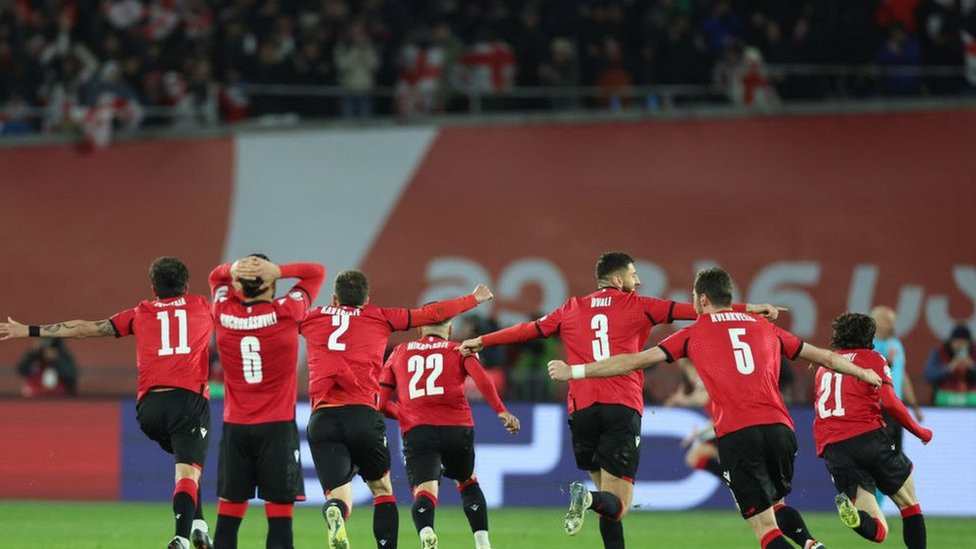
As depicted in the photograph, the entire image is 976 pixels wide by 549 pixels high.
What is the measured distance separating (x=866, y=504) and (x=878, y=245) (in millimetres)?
11204

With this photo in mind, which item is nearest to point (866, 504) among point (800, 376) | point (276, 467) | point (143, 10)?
point (276, 467)

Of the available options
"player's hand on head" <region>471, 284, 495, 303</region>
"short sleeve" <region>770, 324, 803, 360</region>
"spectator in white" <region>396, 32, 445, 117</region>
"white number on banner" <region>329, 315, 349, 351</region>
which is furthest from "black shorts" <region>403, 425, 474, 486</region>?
"spectator in white" <region>396, 32, 445, 117</region>

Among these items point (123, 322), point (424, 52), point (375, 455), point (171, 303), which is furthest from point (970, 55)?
point (123, 322)

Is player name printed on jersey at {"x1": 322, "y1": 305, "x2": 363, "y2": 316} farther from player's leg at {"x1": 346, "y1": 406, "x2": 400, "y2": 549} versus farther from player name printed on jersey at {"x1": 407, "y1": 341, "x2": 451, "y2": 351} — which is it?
player name printed on jersey at {"x1": 407, "y1": 341, "x2": 451, "y2": 351}

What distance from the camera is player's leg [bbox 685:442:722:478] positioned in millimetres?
16578

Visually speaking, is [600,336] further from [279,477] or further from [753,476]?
[279,477]

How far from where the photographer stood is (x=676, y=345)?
10.6 meters

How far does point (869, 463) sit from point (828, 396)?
0.56m

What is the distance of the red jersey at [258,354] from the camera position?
10.5 meters

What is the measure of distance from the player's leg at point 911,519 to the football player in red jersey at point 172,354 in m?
5.05

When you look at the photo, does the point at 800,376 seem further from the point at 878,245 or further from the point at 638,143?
the point at 638,143

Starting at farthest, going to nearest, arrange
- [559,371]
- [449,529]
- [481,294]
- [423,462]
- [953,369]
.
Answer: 1. [953,369]
2. [449,529]
3. [423,462]
4. [481,294]
5. [559,371]

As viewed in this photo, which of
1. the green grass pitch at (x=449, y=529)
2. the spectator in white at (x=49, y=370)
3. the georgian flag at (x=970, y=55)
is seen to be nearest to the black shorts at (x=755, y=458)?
the green grass pitch at (x=449, y=529)

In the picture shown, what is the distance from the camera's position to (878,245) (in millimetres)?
22938
